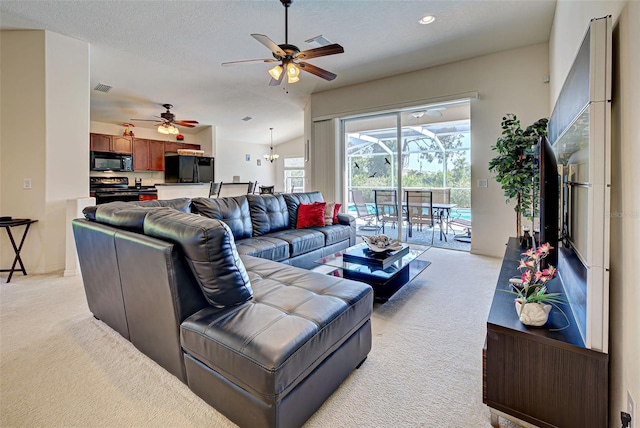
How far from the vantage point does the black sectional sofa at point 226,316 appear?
3.91ft

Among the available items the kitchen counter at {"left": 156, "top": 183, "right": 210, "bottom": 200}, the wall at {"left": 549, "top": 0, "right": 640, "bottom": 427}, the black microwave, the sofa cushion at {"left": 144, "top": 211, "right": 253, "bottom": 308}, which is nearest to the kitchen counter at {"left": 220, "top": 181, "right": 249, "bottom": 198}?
the kitchen counter at {"left": 156, "top": 183, "right": 210, "bottom": 200}

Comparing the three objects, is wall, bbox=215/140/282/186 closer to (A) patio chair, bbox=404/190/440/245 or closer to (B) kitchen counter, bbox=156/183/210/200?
(B) kitchen counter, bbox=156/183/210/200

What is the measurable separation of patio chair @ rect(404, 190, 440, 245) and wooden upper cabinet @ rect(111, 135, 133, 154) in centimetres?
647

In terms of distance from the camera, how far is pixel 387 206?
5.46 metres

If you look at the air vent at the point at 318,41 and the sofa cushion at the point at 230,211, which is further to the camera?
the air vent at the point at 318,41

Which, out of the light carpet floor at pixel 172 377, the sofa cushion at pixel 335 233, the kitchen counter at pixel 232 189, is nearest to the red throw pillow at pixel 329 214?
the sofa cushion at pixel 335 233

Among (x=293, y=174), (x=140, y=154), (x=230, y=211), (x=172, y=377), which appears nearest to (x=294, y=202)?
(x=230, y=211)

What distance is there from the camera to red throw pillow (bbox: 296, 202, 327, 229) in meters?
4.05

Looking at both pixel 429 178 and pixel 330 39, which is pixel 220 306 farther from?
pixel 429 178

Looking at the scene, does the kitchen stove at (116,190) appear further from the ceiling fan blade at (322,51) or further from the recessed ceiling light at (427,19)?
the recessed ceiling light at (427,19)

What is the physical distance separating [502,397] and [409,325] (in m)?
0.96

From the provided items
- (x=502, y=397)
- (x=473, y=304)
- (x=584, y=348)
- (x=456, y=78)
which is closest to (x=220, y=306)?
(x=502, y=397)

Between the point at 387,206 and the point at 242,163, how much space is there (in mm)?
5616

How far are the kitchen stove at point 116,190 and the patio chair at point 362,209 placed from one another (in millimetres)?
4765
